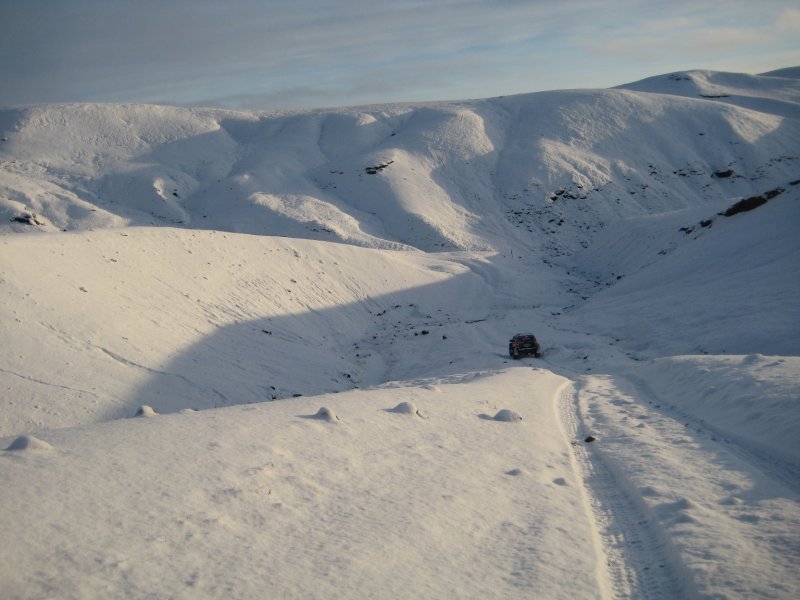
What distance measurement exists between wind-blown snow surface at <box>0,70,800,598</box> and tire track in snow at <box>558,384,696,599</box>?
0.03 meters

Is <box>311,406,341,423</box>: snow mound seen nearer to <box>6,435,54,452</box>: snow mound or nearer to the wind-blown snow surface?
the wind-blown snow surface

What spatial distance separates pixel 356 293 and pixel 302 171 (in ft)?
122

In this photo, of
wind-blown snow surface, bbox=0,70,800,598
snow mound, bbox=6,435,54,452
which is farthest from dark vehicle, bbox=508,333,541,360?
snow mound, bbox=6,435,54,452

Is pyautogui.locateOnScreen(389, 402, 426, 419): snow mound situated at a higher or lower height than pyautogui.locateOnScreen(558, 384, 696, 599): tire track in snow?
lower

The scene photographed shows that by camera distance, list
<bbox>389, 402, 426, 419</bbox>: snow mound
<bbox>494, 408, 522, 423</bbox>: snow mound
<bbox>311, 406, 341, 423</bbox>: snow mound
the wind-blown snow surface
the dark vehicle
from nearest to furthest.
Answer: the wind-blown snow surface < <bbox>311, 406, 341, 423</bbox>: snow mound < <bbox>389, 402, 426, 419</bbox>: snow mound < <bbox>494, 408, 522, 423</bbox>: snow mound < the dark vehicle

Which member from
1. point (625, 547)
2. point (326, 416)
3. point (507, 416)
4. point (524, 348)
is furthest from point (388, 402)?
point (524, 348)

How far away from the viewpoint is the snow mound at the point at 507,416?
435 inches

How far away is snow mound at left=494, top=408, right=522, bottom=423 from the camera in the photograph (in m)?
11.0

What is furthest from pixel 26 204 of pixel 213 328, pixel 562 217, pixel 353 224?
pixel 562 217

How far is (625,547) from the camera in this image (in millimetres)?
6176

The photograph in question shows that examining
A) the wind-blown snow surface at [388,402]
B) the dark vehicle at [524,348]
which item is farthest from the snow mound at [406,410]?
the dark vehicle at [524,348]

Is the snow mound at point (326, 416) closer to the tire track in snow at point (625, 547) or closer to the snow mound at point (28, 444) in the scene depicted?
the snow mound at point (28, 444)

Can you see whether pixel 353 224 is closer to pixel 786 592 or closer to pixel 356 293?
pixel 356 293

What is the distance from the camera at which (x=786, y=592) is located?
5047 millimetres
